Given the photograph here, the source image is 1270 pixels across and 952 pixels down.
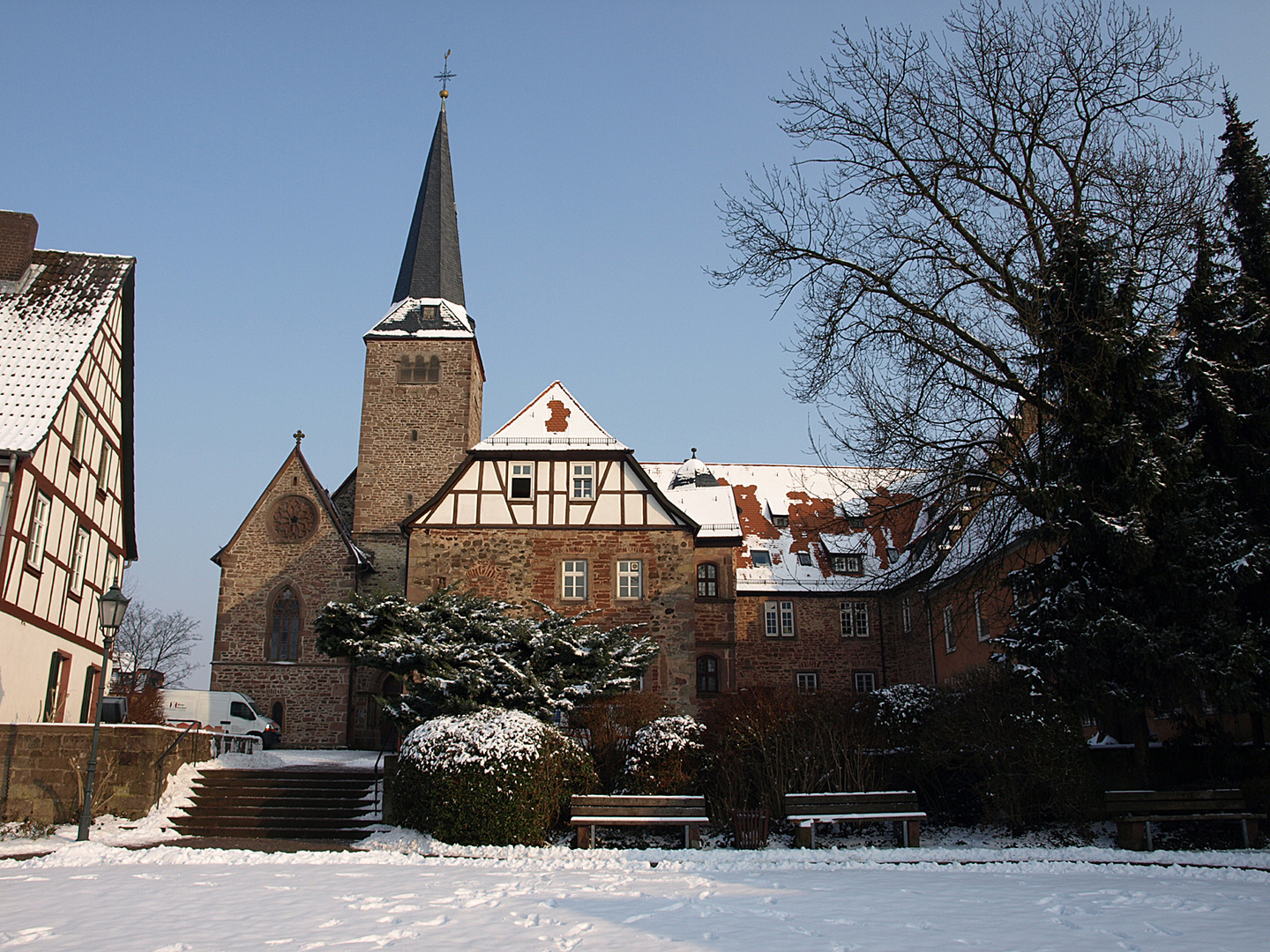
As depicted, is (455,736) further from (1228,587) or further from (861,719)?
(1228,587)

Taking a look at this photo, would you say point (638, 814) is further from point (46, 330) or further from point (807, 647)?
point (807, 647)

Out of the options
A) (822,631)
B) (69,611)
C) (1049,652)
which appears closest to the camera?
(1049,652)

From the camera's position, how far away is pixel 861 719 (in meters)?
13.6

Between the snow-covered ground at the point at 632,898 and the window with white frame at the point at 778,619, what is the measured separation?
61.2 ft

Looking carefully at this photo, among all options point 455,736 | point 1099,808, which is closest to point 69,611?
point 455,736

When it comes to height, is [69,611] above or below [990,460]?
below

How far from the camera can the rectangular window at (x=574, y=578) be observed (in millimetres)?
24156

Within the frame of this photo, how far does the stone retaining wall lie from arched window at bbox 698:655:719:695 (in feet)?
53.7

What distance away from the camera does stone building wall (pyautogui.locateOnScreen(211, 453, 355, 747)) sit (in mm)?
26875

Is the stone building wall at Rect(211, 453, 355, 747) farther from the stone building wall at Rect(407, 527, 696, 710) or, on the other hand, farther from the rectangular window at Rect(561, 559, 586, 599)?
the rectangular window at Rect(561, 559, 586, 599)

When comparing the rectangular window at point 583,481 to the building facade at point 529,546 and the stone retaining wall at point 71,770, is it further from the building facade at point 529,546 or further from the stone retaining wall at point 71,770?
the stone retaining wall at point 71,770

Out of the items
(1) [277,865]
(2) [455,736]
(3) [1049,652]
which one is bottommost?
(1) [277,865]

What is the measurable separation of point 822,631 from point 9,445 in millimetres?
22367

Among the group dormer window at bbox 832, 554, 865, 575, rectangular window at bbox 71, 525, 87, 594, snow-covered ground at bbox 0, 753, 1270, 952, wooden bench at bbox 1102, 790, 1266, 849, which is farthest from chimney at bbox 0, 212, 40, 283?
dormer window at bbox 832, 554, 865, 575
